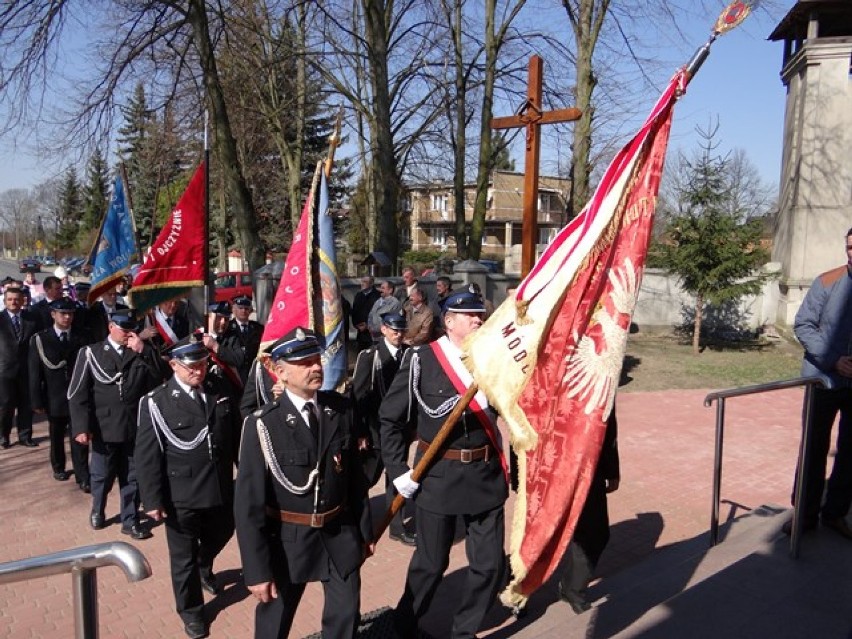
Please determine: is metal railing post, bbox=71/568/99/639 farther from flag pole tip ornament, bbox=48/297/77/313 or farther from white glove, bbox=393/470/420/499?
flag pole tip ornament, bbox=48/297/77/313

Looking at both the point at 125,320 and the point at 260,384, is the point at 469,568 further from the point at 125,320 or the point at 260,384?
the point at 125,320

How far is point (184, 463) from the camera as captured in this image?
4.48 meters

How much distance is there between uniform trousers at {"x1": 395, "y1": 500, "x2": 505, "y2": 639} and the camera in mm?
3824

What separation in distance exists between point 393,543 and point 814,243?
15.6 meters

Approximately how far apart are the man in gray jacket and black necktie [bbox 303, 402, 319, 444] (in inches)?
125

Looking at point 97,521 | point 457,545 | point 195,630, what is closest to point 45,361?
point 97,521

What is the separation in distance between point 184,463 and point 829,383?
13.4 feet

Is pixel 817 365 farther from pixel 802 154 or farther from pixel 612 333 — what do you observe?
pixel 802 154

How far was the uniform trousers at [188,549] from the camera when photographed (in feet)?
14.4

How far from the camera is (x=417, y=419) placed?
166 inches

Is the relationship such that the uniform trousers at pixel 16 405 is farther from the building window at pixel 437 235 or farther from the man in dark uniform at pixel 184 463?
the building window at pixel 437 235

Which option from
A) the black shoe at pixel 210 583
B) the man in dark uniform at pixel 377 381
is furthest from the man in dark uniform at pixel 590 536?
the black shoe at pixel 210 583

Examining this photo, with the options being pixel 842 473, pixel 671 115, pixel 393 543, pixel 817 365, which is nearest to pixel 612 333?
pixel 671 115

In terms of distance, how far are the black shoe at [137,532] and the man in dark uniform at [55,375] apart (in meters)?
2.03
